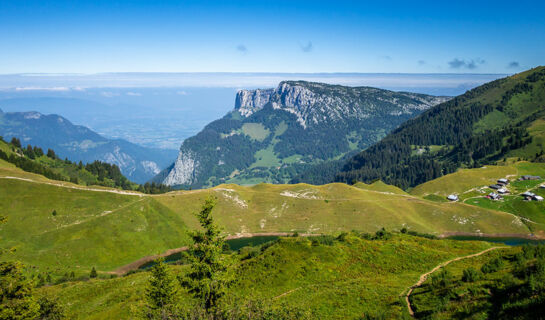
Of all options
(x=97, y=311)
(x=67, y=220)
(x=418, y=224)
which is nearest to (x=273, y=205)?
(x=418, y=224)

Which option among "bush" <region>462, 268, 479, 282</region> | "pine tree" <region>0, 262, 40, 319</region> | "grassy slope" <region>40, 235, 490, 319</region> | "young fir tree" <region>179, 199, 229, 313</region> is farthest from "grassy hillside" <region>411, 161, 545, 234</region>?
"pine tree" <region>0, 262, 40, 319</region>

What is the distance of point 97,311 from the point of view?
171 feet

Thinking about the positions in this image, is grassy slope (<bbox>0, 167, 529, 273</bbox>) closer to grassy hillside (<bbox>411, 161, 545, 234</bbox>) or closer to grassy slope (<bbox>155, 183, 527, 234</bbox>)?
grassy slope (<bbox>155, 183, 527, 234</bbox>)

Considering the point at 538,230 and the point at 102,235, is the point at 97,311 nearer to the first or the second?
the point at 102,235

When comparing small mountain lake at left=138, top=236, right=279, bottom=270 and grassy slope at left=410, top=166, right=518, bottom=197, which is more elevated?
grassy slope at left=410, top=166, right=518, bottom=197

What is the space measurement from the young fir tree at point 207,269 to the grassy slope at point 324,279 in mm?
7885

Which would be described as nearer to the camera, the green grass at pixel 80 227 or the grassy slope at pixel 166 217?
the green grass at pixel 80 227

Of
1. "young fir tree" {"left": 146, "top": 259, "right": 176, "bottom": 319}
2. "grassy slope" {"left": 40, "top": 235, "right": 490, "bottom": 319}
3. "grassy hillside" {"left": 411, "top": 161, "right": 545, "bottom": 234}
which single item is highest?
"young fir tree" {"left": 146, "top": 259, "right": 176, "bottom": 319}

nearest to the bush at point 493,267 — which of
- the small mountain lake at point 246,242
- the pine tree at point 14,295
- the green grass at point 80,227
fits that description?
the pine tree at point 14,295

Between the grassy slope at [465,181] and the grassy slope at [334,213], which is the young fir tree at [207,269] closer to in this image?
the grassy slope at [334,213]

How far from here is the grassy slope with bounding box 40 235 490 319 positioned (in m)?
38.1

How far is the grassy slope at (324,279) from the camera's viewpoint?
38094 mm

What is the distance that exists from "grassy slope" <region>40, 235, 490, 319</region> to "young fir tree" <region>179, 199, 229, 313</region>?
789cm

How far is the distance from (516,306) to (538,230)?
147420mm
